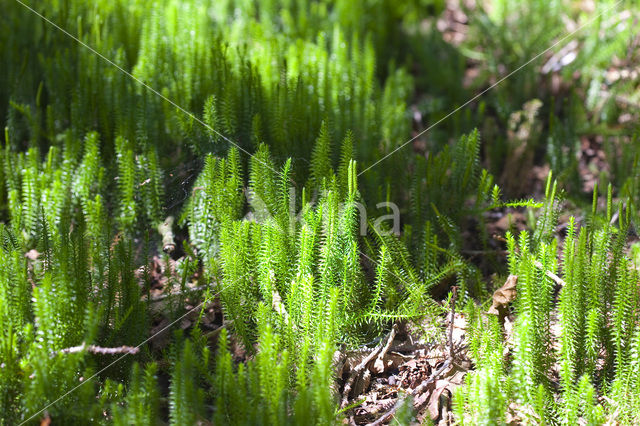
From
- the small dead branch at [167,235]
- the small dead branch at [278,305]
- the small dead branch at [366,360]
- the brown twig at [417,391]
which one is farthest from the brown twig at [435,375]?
the small dead branch at [167,235]

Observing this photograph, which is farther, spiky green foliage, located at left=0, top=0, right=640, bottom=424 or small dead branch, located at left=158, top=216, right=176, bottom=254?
small dead branch, located at left=158, top=216, right=176, bottom=254

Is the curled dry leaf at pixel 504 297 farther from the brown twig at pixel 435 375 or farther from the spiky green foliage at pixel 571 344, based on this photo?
the brown twig at pixel 435 375

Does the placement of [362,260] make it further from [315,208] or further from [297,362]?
[297,362]

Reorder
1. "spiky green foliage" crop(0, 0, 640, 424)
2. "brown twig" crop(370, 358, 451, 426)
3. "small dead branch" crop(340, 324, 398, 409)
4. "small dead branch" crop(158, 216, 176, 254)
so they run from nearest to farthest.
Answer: "spiky green foliage" crop(0, 0, 640, 424) → "brown twig" crop(370, 358, 451, 426) → "small dead branch" crop(340, 324, 398, 409) → "small dead branch" crop(158, 216, 176, 254)

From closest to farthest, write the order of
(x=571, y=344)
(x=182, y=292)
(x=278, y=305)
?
(x=571, y=344) → (x=278, y=305) → (x=182, y=292)

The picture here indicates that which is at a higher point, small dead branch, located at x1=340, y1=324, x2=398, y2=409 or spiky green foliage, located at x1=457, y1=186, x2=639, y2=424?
spiky green foliage, located at x1=457, y1=186, x2=639, y2=424

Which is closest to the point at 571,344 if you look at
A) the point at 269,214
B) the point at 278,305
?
the point at 278,305

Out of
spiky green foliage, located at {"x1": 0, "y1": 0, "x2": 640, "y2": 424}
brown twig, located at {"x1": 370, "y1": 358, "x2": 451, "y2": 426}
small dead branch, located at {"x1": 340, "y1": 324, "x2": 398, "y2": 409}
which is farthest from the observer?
small dead branch, located at {"x1": 340, "y1": 324, "x2": 398, "y2": 409}

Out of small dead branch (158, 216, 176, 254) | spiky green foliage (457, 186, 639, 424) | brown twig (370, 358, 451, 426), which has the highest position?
small dead branch (158, 216, 176, 254)

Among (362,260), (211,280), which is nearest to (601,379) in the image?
(362,260)

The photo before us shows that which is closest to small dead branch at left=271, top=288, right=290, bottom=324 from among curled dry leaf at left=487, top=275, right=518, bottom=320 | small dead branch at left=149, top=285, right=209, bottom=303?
small dead branch at left=149, top=285, right=209, bottom=303

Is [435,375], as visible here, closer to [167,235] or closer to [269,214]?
[269,214]

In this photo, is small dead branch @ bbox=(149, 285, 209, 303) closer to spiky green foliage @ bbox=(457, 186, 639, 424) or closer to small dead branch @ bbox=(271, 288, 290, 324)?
small dead branch @ bbox=(271, 288, 290, 324)
